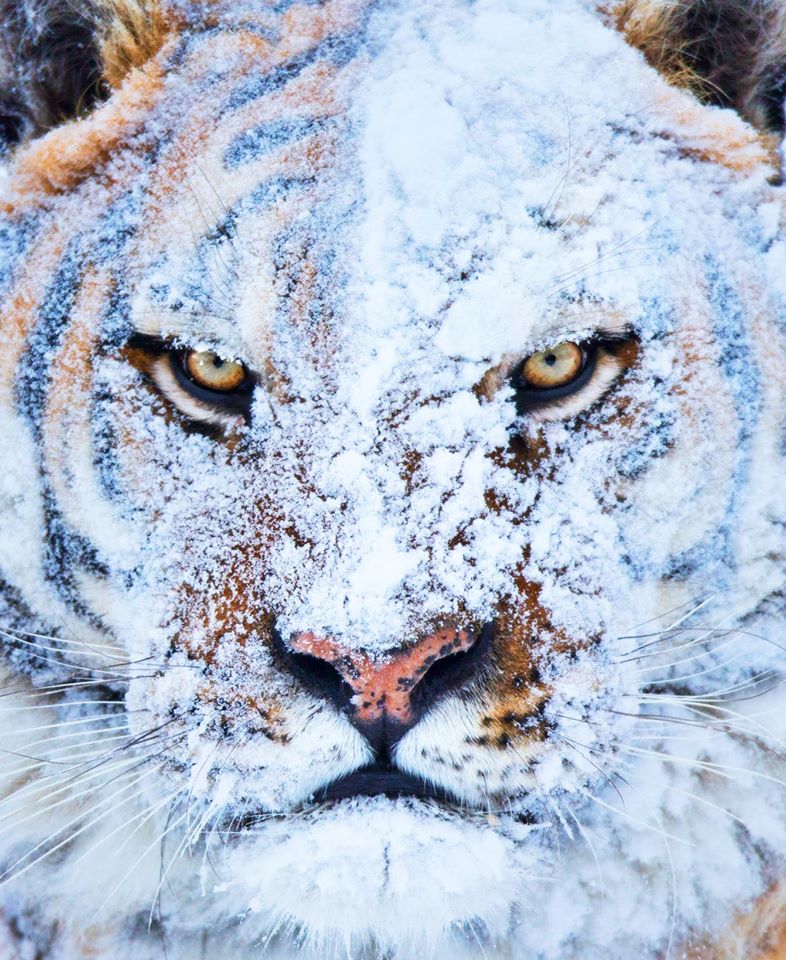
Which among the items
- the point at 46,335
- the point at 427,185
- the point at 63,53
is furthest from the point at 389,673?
the point at 63,53

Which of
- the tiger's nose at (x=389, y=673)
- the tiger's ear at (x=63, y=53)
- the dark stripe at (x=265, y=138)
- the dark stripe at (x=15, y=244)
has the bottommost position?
the tiger's nose at (x=389, y=673)

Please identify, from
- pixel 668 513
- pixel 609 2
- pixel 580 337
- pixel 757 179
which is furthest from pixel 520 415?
pixel 609 2

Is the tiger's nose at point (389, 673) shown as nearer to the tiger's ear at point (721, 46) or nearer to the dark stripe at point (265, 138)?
the dark stripe at point (265, 138)

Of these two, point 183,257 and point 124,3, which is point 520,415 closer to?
point 183,257

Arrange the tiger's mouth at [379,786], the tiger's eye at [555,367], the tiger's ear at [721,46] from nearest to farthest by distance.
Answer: the tiger's mouth at [379,786] < the tiger's eye at [555,367] < the tiger's ear at [721,46]

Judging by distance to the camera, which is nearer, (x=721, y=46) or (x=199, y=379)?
(x=199, y=379)

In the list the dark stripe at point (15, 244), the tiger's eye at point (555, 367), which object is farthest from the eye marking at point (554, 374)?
the dark stripe at point (15, 244)

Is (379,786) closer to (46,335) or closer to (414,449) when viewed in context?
(414,449)

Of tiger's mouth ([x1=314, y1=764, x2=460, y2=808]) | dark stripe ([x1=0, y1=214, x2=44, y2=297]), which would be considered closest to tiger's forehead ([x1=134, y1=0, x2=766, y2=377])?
dark stripe ([x1=0, y1=214, x2=44, y2=297])

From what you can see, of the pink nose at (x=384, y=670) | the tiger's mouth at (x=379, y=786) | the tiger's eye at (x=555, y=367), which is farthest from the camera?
the tiger's eye at (x=555, y=367)
